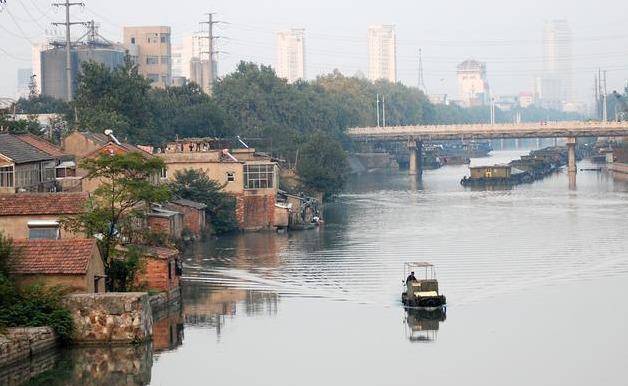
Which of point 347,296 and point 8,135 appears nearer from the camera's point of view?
point 347,296

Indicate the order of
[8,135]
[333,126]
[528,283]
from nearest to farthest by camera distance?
[528,283] → [8,135] → [333,126]

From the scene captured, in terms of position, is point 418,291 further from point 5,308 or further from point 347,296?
point 5,308

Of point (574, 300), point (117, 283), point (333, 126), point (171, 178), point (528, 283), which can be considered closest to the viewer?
point (117, 283)

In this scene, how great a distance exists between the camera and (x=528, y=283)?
136 ft

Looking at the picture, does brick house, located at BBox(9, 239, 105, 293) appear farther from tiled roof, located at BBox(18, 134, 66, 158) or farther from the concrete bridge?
the concrete bridge

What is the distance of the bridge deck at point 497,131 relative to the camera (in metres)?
107

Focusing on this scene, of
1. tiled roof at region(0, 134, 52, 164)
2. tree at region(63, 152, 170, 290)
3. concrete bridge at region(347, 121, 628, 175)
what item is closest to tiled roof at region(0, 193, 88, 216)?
tree at region(63, 152, 170, 290)

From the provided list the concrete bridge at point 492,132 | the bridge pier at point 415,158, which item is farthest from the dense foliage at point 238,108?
the bridge pier at point 415,158

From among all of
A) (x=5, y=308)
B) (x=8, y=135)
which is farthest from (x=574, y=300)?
(x=8, y=135)

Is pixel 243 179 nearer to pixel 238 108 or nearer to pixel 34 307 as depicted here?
pixel 34 307

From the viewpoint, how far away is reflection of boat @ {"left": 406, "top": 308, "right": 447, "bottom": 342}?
3328 centimetres

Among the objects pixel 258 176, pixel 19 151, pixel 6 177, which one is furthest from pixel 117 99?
pixel 6 177

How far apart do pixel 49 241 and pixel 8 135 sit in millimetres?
20926

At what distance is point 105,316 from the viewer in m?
31.5
